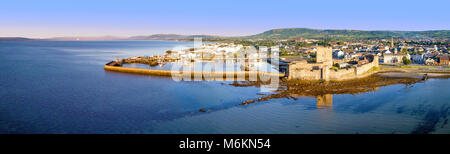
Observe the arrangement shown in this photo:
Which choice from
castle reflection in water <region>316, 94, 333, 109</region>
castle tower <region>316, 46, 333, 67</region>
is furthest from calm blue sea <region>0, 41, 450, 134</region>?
castle tower <region>316, 46, 333, 67</region>

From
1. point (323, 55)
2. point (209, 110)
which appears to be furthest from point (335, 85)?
point (209, 110)

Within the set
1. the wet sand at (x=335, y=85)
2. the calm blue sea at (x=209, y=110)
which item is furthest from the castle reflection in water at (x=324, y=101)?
the wet sand at (x=335, y=85)

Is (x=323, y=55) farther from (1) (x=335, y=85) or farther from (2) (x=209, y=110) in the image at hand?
(2) (x=209, y=110)

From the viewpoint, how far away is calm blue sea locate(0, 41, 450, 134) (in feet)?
24.1

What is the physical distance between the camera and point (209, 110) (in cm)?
895

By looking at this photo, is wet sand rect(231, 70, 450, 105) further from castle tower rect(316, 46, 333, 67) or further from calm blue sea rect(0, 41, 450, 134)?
castle tower rect(316, 46, 333, 67)

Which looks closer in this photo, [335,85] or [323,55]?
[335,85]

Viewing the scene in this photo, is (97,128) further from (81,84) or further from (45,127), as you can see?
(81,84)

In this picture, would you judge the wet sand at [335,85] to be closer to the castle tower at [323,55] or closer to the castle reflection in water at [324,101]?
the castle reflection in water at [324,101]

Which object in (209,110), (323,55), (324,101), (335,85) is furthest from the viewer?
(323,55)

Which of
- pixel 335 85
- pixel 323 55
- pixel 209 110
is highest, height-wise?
pixel 323 55

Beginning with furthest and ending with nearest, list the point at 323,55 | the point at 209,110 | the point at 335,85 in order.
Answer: the point at 323,55, the point at 335,85, the point at 209,110
